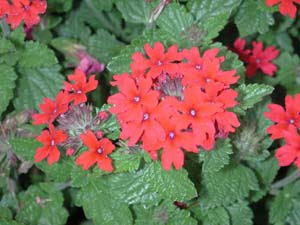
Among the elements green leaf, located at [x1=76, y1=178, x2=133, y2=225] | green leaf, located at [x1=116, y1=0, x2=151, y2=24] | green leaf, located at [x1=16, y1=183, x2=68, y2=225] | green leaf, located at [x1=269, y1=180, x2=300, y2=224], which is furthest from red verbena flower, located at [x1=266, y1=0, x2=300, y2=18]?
green leaf, located at [x1=16, y1=183, x2=68, y2=225]

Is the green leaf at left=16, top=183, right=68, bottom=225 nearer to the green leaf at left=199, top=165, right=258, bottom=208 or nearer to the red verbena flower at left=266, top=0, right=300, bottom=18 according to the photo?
the green leaf at left=199, top=165, right=258, bottom=208

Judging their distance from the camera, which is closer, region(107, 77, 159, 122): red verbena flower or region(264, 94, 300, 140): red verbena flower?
region(107, 77, 159, 122): red verbena flower

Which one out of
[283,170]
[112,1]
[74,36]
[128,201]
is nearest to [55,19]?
[74,36]

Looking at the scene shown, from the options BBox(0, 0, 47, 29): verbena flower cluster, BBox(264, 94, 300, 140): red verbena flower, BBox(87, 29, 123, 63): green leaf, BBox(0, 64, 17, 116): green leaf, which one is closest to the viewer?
BBox(264, 94, 300, 140): red verbena flower

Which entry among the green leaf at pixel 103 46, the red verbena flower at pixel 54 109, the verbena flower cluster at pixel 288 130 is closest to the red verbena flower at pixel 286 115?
the verbena flower cluster at pixel 288 130

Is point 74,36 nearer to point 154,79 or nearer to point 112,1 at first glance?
point 112,1

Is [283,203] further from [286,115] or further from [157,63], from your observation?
[157,63]
